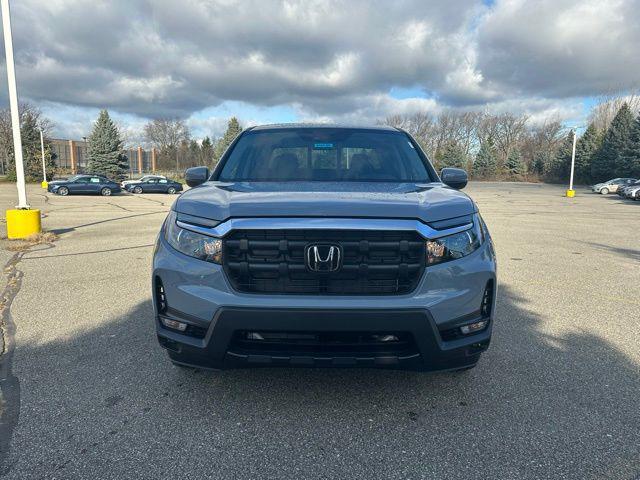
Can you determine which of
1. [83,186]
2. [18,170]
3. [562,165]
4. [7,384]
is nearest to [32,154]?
[83,186]

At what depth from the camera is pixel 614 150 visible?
53.3m

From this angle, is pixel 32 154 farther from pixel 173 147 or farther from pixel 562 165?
pixel 562 165

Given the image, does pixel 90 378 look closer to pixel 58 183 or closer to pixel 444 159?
pixel 58 183

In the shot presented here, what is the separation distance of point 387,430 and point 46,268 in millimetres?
6140

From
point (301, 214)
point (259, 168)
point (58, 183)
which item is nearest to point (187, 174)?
point (259, 168)

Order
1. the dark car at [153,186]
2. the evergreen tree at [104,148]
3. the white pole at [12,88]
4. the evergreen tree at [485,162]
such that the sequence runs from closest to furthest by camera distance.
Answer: the white pole at [12,88] → the dark car at [153,186] → the evergreen tree at [104,148] → the evergreen tree at [485,162]

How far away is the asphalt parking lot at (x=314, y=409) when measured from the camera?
7.61 feet

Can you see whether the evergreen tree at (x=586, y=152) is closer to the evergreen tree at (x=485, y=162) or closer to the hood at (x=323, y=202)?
the evergreen tree at (x=485, y=162)

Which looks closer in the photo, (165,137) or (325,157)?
(325,157)

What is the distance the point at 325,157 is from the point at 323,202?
1.37m

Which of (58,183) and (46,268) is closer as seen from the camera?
(46,268)

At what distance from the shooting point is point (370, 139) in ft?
13.7

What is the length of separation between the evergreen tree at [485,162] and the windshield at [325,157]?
8761cm

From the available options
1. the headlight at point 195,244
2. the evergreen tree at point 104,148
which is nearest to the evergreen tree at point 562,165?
the evergreen tree at point 104,148
